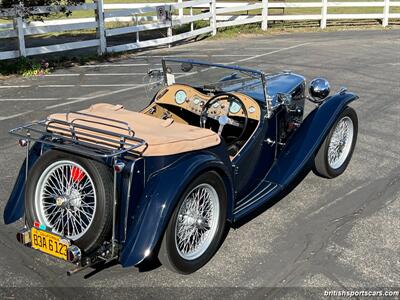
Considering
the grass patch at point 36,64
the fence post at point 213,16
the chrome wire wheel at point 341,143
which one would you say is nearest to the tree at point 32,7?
the grass patch at point 36,64

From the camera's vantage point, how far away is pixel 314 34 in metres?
18.7

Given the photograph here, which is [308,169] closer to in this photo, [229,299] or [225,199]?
[225,199]

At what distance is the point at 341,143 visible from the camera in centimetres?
575

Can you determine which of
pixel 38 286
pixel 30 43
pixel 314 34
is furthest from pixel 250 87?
pixel 314 34

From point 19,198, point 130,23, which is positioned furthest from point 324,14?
point 19,198

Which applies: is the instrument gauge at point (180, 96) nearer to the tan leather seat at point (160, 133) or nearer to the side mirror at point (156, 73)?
the side mirror at point (156, 73)

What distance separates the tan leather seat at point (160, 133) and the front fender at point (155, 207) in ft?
0.43

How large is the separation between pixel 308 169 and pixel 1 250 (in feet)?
10.8

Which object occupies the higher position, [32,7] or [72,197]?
[32,7]

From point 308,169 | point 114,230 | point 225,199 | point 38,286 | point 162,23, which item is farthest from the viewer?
point 162,23

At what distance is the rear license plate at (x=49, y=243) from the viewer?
3.42 meters

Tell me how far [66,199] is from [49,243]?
12.9 inches

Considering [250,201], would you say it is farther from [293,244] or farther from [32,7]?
[32,7]

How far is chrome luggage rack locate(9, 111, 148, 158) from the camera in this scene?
3.50 m
